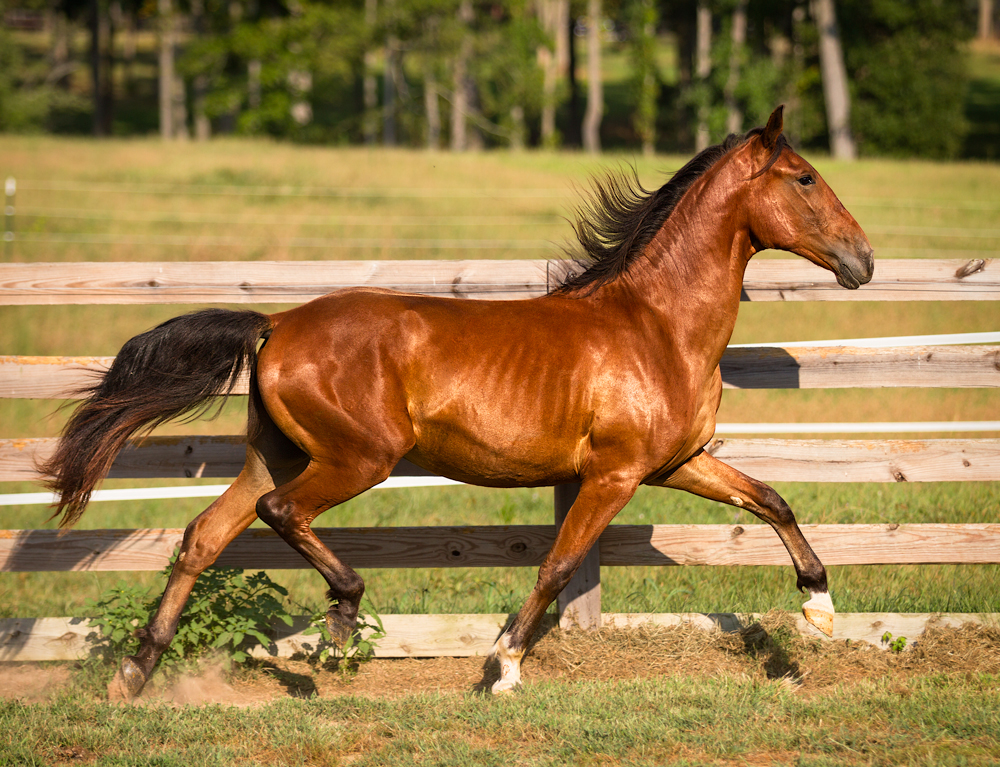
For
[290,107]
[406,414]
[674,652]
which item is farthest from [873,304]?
[290,107]

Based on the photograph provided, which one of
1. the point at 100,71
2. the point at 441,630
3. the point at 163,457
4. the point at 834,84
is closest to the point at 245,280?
the point at 163,457

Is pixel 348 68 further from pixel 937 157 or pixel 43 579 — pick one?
pixel 43 579

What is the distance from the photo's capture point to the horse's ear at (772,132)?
3.65 meters

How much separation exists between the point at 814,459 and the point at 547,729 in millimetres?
2044

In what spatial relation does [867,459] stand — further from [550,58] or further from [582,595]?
[550,58]

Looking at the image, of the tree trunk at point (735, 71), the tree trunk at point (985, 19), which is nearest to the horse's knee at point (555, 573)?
the tree trunk at point (735, 71)

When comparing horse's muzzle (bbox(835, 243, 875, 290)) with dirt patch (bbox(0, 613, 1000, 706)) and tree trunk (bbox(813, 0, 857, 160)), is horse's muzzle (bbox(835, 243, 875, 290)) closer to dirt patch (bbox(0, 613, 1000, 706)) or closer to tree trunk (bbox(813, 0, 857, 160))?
dirt patch (bbox(0, 613, 1000, 706))

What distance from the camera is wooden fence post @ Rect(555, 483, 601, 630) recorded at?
4.45m

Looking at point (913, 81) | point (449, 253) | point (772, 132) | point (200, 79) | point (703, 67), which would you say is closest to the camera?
point (772, 132)

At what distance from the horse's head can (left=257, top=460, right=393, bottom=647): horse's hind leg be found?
76.6 inches

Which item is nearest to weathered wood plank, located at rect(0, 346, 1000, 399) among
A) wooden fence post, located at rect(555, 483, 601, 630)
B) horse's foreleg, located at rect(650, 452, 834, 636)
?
horse's foreleg, located at rect(650, 452, 834, 636)

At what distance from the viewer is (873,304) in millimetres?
12438

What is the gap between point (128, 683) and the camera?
3.91 meters

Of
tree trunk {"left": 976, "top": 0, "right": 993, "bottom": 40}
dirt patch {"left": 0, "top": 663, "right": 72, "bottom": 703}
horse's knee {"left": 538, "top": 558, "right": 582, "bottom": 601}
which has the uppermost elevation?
tree trunk {"left": 976, "top": 0, "right": 993, "bottom": 40}
